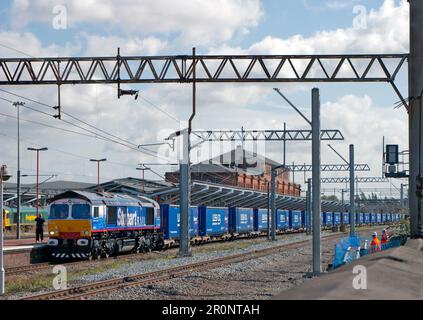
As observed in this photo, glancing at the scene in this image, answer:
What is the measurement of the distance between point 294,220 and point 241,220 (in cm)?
2217

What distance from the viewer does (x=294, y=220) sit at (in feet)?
264

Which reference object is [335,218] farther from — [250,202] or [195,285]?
[195,285]

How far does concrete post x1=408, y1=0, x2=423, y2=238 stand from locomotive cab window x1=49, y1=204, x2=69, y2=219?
15.4 m

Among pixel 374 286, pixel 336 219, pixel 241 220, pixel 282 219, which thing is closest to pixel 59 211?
pixel 374 286

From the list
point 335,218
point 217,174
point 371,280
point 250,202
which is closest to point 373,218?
point 335,218

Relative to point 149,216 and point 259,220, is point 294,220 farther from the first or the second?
point 149,216

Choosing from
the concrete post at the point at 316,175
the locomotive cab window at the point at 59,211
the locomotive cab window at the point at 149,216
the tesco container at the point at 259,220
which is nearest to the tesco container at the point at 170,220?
the locomotive cab window at the point at 149,216

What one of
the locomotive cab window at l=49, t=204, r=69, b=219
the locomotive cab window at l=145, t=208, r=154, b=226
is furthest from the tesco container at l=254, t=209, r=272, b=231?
the locomotive cab window at l=49, t=204, r=69, b=219

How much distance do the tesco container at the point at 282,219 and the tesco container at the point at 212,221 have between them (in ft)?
50.1

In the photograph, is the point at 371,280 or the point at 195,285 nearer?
the point at 371,280

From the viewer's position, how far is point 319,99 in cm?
2145

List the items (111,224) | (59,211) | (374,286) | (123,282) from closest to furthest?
(374,286) < (123,282) < (59,211) < (111,224)

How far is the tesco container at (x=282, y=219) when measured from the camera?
70331 millimetres
